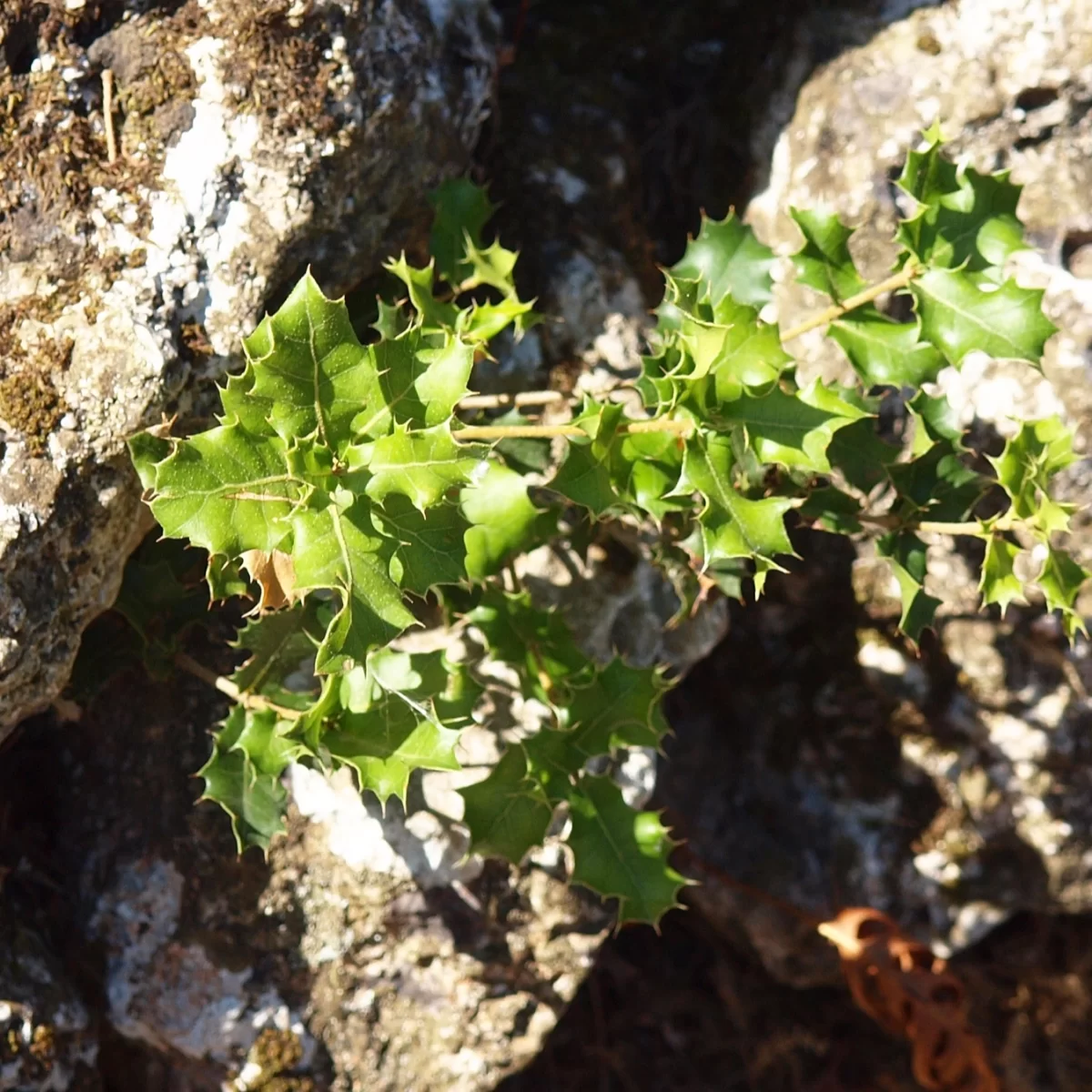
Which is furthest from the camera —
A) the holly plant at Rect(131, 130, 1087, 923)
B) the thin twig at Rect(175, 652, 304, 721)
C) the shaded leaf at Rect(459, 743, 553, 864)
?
the shaded leaf at Rect(459, 743, 553, 864)

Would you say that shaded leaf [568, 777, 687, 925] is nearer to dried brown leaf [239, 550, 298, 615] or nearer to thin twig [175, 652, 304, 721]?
thin twig [175, 652, 304, 721]

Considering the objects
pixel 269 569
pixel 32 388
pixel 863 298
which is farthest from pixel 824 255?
pixel 32 388

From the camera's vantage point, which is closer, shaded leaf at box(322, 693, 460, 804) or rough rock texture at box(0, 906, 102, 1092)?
shaded leaf at box(322, 693, 460, 804)

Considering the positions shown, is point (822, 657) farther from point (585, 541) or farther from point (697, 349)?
point (697, 349)

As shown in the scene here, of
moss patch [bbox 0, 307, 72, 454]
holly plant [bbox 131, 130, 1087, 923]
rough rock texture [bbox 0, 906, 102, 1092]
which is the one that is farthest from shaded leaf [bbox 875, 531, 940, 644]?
rough rock texture [bbox 0, 906, 102, 1092]

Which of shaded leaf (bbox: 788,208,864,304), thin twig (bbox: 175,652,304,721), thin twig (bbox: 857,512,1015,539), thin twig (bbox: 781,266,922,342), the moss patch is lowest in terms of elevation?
thin twig (bbox: 857,512,1015,539)

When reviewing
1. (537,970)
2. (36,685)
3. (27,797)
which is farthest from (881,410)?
(27,797)

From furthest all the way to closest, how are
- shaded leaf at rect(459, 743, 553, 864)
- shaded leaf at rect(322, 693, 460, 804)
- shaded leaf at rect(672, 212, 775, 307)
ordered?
shaded leaf at rect(672, 212, 775, 307) < shaded leaf at rect(459, 743, 553, 864) < shaded leaf at rect(322, 693, 460, 804)
